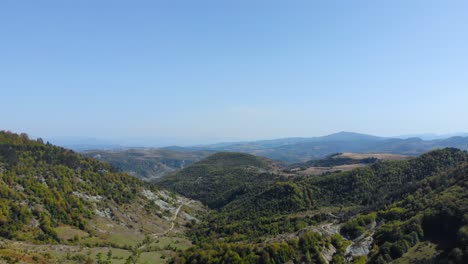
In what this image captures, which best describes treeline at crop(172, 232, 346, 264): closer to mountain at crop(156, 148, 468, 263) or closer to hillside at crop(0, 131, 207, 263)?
mountain at crop(156, 148, 468, 263)

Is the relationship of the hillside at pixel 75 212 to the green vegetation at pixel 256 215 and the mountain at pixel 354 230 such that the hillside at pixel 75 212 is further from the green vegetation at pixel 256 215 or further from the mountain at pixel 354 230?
the mountain at pixel 354 230

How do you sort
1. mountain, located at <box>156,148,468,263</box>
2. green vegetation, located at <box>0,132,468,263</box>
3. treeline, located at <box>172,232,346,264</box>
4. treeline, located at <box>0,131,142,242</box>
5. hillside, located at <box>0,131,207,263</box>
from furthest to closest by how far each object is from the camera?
treeline, located at <box>0,131,142,242</box>, hillside, located at <box>0,131,207,263</box>, green vegetation, located at <box>0,132,468,263</box>, treeline, located at <box>172,232,346,264</box>, mountain, located at <box>156,148,468,263</box>

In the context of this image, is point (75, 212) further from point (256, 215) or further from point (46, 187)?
point (256, 215)

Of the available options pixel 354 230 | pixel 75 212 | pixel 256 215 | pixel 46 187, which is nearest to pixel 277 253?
pixel 354 230

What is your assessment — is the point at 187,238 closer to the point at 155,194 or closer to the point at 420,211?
the point at 155,194

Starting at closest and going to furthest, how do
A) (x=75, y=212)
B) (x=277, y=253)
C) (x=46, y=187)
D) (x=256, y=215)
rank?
1. (x=277, y=253)
2. (x=75, y=212)
3. (x=46, y=187)
4. (x=256, y=215)

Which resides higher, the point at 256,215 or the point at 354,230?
the point at 354,230

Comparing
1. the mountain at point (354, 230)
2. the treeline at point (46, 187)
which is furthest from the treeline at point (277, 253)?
the treeline at point (46, 187)

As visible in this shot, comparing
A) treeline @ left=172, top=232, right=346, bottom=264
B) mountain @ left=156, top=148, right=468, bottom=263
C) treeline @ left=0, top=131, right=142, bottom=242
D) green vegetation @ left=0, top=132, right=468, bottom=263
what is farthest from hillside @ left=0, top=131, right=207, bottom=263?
mountain @ left=156, top=148, right=468, bottom=263

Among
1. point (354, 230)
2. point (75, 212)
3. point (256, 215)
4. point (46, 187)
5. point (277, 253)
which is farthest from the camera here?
point (256, 215)

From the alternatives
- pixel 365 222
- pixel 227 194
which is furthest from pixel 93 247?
pixel 227 194
